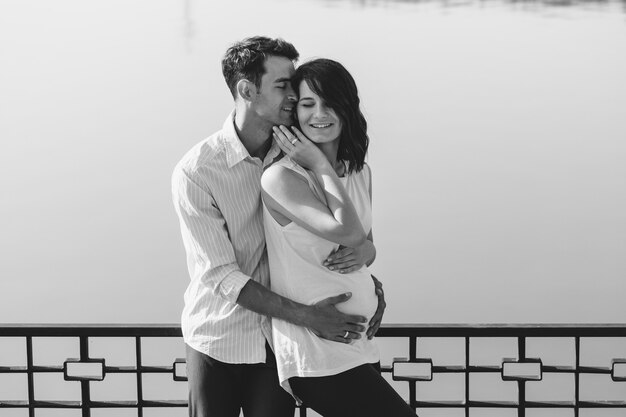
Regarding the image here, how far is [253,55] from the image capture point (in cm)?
165

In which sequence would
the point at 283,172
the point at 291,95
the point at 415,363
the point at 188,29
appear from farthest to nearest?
the point at 188,29 < the point at 415,363 < the point at 291,95 < the point at 283,172

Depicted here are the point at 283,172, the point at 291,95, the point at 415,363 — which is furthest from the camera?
the point at 415,363

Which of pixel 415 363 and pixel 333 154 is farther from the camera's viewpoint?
pixel 415 363

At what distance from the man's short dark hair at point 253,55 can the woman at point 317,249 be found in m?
0.08

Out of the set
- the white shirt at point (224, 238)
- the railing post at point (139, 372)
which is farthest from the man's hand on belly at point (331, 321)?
the railing post at point (139, 372)

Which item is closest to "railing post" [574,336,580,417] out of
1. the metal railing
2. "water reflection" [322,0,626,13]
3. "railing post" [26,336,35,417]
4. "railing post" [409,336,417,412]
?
the metal railing

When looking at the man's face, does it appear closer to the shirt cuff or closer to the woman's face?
the woman's face

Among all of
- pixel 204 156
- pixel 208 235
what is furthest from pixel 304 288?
pixel 204 156

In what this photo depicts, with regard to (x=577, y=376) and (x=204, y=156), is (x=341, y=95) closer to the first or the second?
(x=204, y=156)

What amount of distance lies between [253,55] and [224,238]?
364mm

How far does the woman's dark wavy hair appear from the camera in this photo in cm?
157

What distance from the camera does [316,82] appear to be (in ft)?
5.16

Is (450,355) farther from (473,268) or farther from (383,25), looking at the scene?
(383,25)

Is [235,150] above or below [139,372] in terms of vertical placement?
above
